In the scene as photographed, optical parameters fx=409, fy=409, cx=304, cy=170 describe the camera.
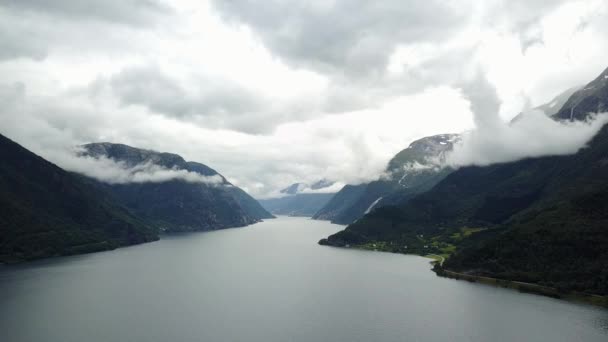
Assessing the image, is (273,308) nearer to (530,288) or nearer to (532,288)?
(530,288)

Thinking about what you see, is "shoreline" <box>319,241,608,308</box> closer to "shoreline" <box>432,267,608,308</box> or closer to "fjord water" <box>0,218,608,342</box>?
"shoreline" <box>432,267,608,308</box>

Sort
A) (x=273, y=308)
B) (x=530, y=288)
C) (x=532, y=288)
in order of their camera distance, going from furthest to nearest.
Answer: (x=530, y=288), (x=532, y=288), (x=273, y=308)

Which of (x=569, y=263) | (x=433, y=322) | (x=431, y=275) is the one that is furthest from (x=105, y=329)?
(x=569, y=263)

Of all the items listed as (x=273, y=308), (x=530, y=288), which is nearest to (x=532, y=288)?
(x=530, y=288)

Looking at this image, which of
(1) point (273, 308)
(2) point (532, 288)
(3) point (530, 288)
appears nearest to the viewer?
(1) point (273, 308)

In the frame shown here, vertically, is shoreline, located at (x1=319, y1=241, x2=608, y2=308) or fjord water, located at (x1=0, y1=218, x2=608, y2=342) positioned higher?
shoreline, located at (x1=319, y1=241, x2=608, y2=308)

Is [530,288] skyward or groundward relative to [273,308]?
skyward

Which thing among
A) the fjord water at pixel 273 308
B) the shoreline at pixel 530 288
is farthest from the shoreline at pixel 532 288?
the fjord water at pixel 273 308

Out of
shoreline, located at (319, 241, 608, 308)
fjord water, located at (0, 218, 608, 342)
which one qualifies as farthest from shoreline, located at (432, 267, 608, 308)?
fjord water, located at (0, 218, 608, 342)

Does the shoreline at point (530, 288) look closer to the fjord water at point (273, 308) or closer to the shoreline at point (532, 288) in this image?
the shoreline at point (532, 288)

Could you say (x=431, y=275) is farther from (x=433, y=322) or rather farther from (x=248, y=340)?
(x=248, y=340)
